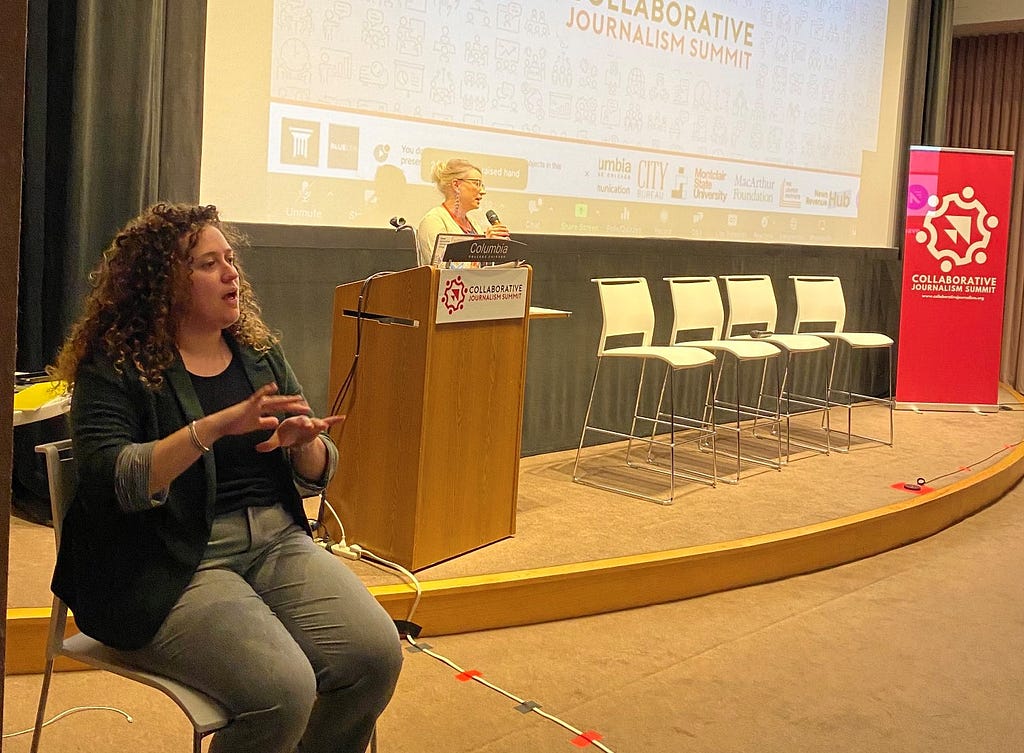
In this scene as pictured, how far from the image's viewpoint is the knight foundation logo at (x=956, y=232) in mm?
6809

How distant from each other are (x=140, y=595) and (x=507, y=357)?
198cm

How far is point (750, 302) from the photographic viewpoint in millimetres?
5668

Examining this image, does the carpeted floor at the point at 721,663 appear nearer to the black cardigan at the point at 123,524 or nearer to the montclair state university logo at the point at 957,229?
the black cardigan at the point at 123,524

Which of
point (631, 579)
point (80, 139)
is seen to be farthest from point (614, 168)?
point (80, 139)

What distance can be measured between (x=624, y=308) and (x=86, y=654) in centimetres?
338

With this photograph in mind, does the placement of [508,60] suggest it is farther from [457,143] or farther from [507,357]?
[507,357]

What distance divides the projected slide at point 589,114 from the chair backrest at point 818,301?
0.46 meters

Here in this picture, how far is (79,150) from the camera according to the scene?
3453 mm

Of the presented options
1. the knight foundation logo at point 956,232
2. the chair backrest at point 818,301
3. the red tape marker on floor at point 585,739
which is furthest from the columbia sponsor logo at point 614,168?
the red tape marker on floor at point 585,739

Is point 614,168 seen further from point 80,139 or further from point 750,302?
point 80,139

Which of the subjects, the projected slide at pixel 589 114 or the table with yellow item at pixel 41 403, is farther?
the projected slide at pixel 589 114

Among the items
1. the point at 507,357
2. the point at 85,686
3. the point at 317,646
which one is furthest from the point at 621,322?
the point at 317,646

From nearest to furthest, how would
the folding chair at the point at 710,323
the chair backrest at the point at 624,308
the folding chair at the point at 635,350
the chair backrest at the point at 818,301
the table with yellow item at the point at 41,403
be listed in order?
the table with yellow item at the point at 41,403
the folding chair at the point at 635,350
the chair backrest at the point at 624,308
the folding chair at the point at 710,323
the chair backrest at the point at 818,301

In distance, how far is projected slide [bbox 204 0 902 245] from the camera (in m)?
4.17
